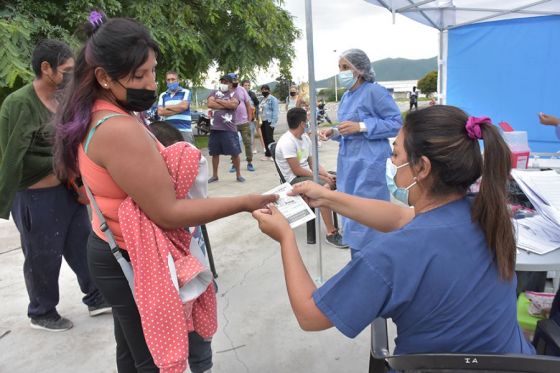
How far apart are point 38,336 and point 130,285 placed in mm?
1809

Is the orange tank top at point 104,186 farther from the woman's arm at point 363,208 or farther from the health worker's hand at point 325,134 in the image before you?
the health worker's hand at point 325,134

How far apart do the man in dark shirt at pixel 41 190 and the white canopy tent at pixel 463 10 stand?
374cm

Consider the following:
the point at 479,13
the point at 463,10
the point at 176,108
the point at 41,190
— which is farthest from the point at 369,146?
the point at 479,13

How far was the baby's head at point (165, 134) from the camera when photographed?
2.28 metres

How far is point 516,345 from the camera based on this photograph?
1.17 meters

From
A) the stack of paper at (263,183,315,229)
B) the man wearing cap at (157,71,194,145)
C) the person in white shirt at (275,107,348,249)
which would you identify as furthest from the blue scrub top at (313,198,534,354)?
the man wearing cap at (157,71,194,145)

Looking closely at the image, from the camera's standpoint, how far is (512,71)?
6.36 meters

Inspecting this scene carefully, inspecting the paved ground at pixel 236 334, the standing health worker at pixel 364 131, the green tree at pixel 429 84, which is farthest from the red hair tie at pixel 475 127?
the green tree at pixel 429 84

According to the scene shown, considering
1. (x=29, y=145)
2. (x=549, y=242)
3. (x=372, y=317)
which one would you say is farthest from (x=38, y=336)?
(x=549, y=242)

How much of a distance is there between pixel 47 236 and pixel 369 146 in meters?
2.16

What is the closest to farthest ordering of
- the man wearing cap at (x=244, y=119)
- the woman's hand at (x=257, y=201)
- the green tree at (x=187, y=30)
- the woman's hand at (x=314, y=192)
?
the woman's hand at (x=257, y=201) → the woman's hand at (x=314, y=192) → the green tree at (x=187, y=30) → the man wearing cap at (x=244, y=119)

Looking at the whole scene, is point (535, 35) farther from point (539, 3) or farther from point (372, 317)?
point (372, 317)

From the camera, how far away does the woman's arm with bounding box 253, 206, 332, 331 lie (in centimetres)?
112

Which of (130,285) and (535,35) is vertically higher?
(535,35)
